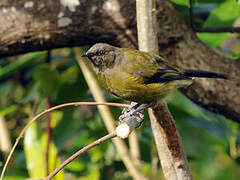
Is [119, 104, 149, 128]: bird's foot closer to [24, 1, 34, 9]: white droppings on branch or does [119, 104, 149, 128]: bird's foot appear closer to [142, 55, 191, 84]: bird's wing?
[142, 55, 191, 84]: bird's wing

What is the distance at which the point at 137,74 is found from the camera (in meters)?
2.20

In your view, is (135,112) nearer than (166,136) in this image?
No

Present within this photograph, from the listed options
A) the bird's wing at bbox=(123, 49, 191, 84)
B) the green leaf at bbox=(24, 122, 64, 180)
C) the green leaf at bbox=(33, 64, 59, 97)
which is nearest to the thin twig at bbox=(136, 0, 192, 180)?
the bird's wing at bbox=(123, 49, 191, 84)

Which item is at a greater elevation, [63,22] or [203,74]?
[63,22]

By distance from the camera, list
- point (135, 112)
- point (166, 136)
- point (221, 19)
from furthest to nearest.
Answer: point (221, 19)
point (135, 112)
point (166, 136)

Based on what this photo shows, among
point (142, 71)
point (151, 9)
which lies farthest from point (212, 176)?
point (151, 9)

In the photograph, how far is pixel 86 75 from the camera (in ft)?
9.23

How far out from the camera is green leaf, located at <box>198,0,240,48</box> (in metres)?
2.90

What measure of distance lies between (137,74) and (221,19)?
107 centimetres

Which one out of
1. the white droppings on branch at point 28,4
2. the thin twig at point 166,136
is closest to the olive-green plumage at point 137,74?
the thin twig at point 166,136

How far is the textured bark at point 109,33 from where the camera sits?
8.57 feet

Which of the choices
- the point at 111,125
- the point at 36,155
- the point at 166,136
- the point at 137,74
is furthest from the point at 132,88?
the point at 36,155

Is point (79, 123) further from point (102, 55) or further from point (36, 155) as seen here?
point (102, 55)

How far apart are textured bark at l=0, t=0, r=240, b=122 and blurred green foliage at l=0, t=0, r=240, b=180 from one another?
0.40ft
